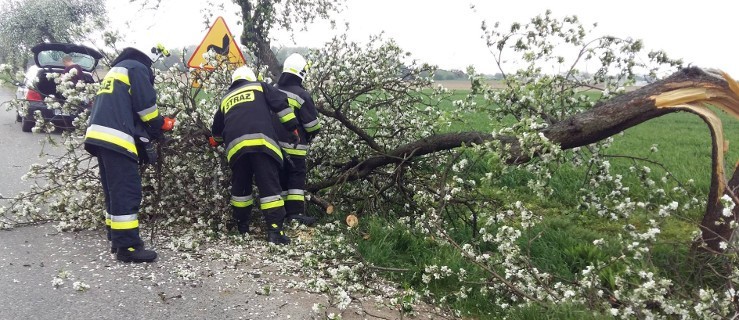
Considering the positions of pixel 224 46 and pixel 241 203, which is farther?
pixel 224 46

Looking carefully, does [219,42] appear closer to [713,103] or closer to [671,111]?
[671,111]

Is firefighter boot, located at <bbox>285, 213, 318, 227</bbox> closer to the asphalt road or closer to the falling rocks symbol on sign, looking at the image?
the asphalt road

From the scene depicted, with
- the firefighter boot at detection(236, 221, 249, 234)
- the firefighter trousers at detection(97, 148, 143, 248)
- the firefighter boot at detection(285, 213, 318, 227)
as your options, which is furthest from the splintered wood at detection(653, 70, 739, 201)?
the firefighter trousers at detection(97, 148, 143, 248)

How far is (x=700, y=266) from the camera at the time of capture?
3.56m

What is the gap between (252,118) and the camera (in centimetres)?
478

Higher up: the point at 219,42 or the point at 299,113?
the point at 219,42

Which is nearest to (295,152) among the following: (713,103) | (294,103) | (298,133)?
(298,133)

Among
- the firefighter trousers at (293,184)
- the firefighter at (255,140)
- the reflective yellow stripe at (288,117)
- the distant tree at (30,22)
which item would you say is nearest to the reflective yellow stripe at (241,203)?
the firefighter at (255,140)

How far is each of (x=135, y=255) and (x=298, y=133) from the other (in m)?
1.97

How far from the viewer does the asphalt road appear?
10.9ft

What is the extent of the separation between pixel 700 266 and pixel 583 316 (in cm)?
117

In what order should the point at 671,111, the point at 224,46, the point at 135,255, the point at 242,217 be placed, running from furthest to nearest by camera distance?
the point at 224,46, the point at 242,217, the point at 135,255, the point at 671,111

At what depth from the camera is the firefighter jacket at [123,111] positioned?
4.18 meters

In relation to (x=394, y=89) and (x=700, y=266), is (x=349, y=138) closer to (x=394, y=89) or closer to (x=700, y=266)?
(x=394, y=89)
